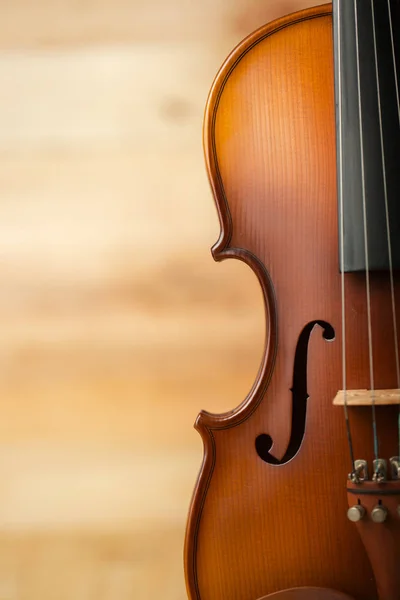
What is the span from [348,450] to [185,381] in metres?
0.56

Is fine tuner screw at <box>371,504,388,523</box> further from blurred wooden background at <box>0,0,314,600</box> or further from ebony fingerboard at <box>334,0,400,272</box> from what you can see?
blurred wooden background at <box>0,0,314,600</box>

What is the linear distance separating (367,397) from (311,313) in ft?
0.52

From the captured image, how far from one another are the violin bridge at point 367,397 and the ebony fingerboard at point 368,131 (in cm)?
19

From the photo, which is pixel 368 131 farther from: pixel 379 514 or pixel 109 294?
pixel 109 294

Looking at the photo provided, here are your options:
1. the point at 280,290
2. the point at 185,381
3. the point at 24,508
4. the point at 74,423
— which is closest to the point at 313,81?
the point at 280,290

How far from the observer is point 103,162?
4.98ft

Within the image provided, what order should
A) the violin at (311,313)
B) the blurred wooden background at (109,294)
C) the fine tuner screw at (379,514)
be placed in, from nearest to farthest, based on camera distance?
the fine tuner screw at (379,514)
the violin at (311,313)
the blurred wooden background at (109,294)

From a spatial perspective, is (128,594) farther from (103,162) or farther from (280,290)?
(103,162)

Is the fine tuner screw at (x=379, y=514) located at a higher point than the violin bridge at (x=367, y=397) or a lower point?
lower

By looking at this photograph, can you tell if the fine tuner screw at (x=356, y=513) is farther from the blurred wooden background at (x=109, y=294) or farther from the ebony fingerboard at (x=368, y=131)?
the blurred wooden background at (x=109, y=294)

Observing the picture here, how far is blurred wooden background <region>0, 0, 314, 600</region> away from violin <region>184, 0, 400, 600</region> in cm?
42

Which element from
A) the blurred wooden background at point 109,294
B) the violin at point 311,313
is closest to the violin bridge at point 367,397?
the violin at point 311,313

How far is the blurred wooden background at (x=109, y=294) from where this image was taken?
144 cm

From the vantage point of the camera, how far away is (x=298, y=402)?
99 cm
